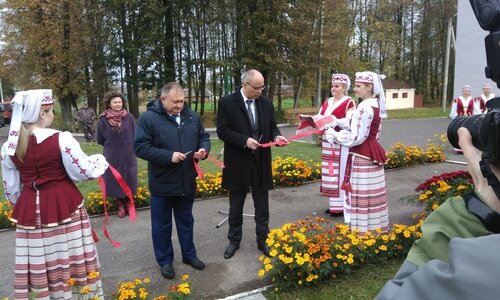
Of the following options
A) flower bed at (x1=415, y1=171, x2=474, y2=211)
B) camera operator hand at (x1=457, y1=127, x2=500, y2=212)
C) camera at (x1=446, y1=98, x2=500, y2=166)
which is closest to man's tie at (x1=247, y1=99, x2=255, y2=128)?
flower bed at (x1=415, y1=171, x2=474, y2=211)

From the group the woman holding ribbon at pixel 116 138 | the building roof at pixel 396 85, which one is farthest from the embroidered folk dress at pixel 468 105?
the building roof at pixel 396 85

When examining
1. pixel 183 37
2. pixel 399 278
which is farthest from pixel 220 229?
pixel 183 37

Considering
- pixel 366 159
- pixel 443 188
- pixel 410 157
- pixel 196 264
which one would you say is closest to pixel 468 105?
pixel 410 157

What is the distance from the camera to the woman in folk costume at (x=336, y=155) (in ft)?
19.0

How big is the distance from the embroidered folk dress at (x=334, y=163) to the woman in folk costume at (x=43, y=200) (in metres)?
3.56

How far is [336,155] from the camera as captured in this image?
6.12 m

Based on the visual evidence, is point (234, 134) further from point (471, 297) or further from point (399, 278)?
point (471, 297)

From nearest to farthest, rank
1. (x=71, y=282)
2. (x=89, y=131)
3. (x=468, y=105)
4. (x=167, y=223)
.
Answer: (x=71, y=282), (x=167, y=223), (x=468, y=105), (x=89, y=131)

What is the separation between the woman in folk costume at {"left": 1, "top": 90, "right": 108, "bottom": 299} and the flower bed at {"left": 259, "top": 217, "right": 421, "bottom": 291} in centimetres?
164

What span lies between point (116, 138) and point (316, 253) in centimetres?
374

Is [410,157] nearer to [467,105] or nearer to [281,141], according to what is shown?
[467,105]

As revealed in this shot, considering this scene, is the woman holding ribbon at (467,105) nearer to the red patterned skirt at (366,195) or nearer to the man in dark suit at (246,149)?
the red patterned skirt at (366,195)

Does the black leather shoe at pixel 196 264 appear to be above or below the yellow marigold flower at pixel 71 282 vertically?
below

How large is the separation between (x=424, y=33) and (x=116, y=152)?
46884 millimetres
